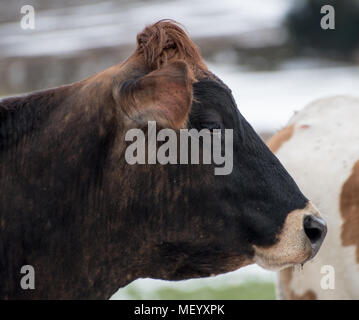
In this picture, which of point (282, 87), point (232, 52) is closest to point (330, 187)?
point (282, 87)

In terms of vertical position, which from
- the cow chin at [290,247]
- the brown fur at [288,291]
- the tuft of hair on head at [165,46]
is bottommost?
the cow chin at [290,247]

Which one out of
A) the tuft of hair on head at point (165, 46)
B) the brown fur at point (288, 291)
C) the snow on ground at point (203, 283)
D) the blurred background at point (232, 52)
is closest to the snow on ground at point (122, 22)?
the blurred background at point (232, 52)

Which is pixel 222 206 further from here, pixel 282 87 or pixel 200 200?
pixel 282 87

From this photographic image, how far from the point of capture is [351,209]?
418 cm

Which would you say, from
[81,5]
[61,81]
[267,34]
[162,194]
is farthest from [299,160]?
[81,5]

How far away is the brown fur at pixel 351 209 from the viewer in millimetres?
4129

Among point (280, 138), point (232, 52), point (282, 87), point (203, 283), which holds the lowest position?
point (203, 283)

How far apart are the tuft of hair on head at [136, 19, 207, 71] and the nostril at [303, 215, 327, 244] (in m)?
0.70

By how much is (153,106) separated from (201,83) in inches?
11.0

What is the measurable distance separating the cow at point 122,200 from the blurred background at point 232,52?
4.27m

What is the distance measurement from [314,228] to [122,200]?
2.33 ft

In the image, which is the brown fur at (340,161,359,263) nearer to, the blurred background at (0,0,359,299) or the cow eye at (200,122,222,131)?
the cow eye at (200,122,222,131)

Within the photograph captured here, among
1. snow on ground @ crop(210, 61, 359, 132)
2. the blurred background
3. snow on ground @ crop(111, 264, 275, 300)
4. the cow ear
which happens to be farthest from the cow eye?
snow on ground @ crop(210, 61, 359, 132)

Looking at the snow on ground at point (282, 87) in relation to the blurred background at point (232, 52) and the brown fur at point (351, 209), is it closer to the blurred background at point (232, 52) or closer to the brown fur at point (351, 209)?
the blurred background at point (232, 52)
